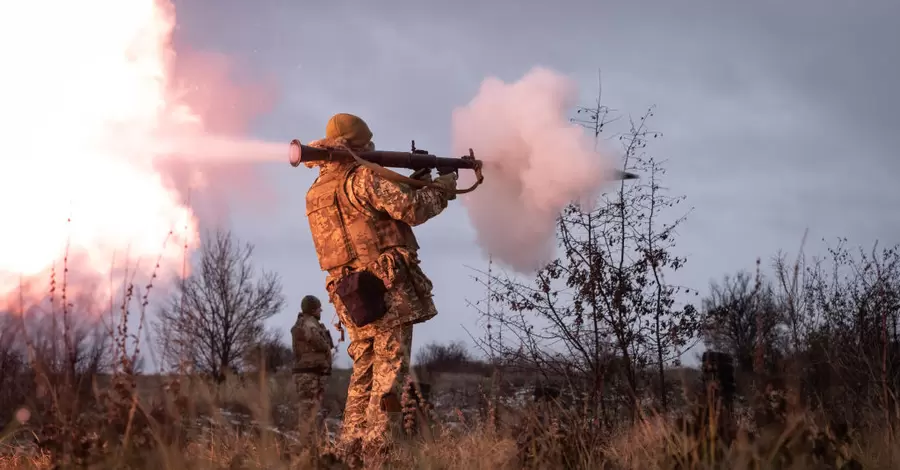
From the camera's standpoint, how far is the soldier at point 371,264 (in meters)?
5.48

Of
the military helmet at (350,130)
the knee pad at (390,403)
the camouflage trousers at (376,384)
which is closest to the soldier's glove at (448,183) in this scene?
the military helmet at (350,130)

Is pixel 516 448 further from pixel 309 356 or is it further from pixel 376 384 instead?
pixel 309 356

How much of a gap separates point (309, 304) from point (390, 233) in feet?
19.9

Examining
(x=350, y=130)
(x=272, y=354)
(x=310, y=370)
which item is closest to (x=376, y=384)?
(x=350, y=130)

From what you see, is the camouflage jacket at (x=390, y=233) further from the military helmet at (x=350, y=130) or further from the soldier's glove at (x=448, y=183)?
the military helmet at (x=350, y=130)

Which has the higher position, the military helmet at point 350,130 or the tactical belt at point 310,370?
the military helmet at point 350,130

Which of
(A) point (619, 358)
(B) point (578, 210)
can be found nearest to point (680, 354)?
(A) point (619, 358)

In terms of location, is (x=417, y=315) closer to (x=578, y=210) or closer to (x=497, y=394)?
(x=497, y=394)

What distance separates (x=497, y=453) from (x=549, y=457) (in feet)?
1.57

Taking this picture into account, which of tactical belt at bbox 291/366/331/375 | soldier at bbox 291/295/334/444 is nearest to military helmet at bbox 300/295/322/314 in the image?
soldier at bbox 291/295/334/444

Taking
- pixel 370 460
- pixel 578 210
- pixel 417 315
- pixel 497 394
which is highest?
pixel 578 210

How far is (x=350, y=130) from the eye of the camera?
600 cm

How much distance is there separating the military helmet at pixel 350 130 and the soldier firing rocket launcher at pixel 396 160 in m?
0.15

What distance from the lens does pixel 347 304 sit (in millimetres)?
5598
